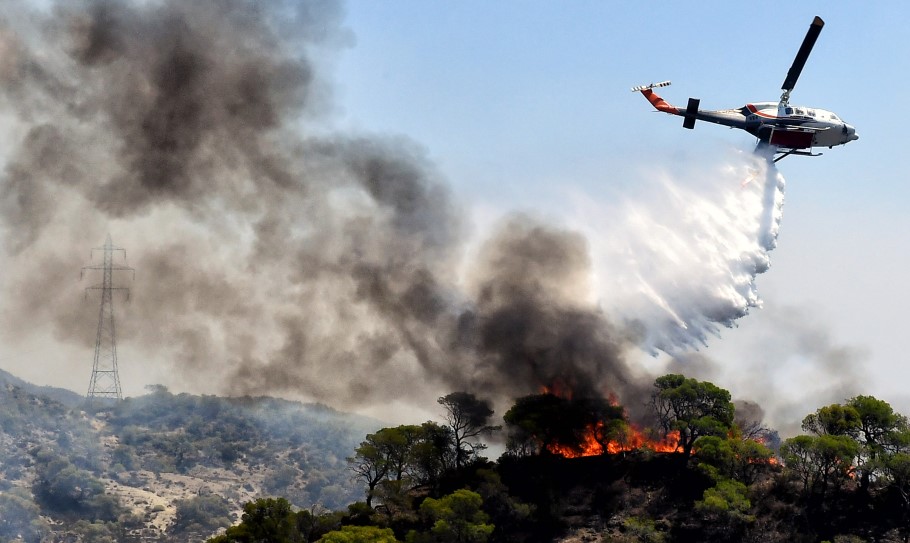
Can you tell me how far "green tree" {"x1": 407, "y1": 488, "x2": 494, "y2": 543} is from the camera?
12169 centimetres

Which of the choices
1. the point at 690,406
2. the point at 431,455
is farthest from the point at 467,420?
the point at 690,406

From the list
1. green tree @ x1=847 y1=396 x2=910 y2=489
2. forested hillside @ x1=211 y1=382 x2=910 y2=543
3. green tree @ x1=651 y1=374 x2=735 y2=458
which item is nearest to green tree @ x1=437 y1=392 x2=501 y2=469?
forested hillside @ x1=211 y1=382 x2=910 y2=543

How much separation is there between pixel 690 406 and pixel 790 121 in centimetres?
3474

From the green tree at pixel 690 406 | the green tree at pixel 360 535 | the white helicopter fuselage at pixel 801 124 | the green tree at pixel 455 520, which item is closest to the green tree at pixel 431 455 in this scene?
the green tree at pixel 455 520

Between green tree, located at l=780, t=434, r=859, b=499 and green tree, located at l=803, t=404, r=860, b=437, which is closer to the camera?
green tree, located at l=780, t=434, r=859, b=499

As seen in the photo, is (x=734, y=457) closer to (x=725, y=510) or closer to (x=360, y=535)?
(x=725, y=510)

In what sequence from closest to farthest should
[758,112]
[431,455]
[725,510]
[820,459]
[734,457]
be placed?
[725,510] < [820,459] < [734,457] < [758,112] < [431,455]

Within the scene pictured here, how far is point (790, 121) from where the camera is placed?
430 feet

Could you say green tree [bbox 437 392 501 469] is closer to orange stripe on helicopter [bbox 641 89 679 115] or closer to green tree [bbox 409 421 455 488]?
green tree [bbox 409 421 455 488]

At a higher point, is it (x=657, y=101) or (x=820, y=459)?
(x=657, y=101)

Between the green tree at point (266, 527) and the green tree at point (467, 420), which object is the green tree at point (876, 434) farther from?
the green tree at point (266, 527)

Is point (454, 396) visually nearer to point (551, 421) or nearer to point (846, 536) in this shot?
point (551, 421)

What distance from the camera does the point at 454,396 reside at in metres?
148

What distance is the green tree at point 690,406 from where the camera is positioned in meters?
136
